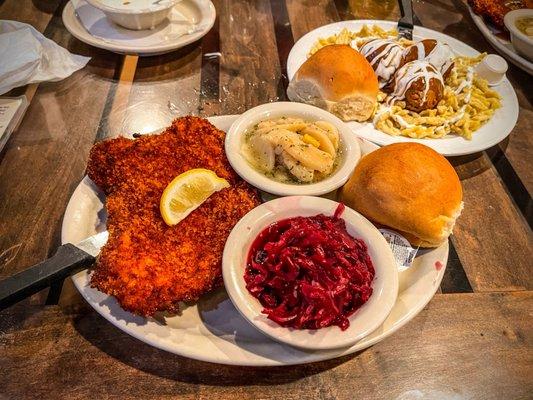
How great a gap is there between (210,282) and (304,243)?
38 centimetres

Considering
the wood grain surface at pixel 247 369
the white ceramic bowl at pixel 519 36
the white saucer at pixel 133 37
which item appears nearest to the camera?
the wood grain surface at pixel 247 369

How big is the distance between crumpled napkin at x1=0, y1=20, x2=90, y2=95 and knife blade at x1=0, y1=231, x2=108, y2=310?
1.48 meters

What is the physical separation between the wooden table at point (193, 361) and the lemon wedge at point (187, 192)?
0.49 meters

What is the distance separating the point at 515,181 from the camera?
2621 millimetres

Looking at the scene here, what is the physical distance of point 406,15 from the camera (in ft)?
11.4

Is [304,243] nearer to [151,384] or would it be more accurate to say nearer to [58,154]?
[151,384]

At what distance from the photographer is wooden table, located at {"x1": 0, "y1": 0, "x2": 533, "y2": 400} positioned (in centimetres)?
166

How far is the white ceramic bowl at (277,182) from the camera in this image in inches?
79.7

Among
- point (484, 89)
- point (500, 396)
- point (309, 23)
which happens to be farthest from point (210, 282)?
point (309, 23)

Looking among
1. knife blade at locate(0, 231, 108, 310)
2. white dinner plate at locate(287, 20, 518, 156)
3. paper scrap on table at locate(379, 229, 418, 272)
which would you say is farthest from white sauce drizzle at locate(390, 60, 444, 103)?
knife blade at locate(0, 231, 108, 310)

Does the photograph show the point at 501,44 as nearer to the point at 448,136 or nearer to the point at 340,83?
the point at 448,136

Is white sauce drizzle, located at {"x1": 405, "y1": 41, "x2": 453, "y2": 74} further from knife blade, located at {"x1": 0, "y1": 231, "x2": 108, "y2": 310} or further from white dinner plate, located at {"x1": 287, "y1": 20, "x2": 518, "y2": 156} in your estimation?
knife blade, located at {"x1": 0, "y1": 231, "x2": 108, "y2": 310}

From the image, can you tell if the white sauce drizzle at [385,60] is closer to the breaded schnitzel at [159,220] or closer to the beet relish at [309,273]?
the breaded schnitzel at [159,220]

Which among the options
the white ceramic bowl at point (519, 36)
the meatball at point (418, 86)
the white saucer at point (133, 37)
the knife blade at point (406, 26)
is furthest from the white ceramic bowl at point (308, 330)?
the white ceramic bowl at point (519, 36)
